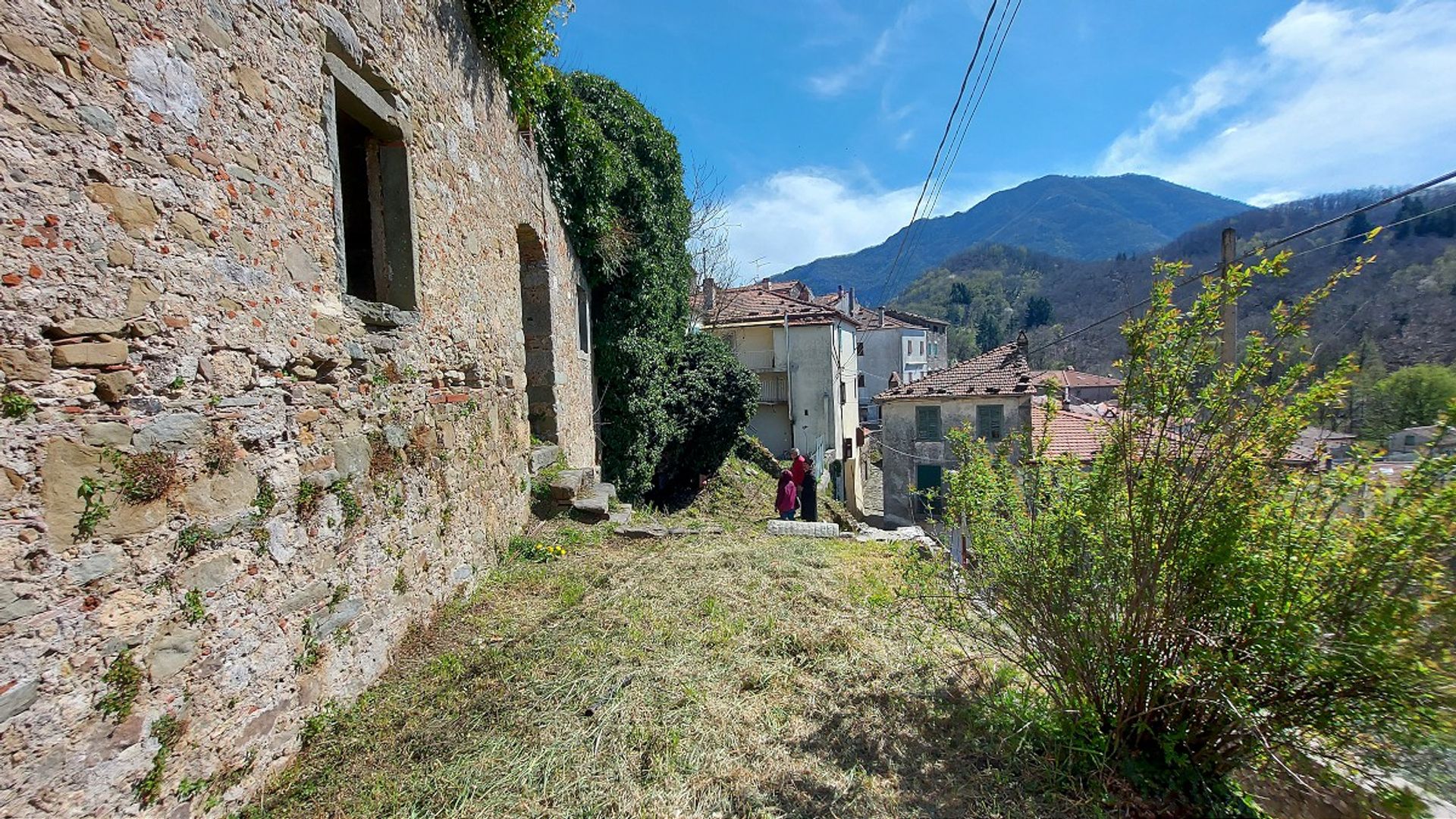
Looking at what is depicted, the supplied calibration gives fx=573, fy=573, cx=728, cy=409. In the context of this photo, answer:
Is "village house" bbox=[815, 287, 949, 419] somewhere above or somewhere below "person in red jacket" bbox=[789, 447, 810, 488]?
above

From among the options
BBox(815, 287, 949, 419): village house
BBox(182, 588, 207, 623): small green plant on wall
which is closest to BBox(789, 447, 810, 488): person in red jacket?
BBox(182, 588, 207, 623): small green plant on wall

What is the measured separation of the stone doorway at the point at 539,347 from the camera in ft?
23.0

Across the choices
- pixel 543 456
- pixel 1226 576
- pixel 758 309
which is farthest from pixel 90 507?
pixel 758 309

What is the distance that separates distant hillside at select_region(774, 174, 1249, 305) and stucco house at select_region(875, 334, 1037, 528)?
65.1m

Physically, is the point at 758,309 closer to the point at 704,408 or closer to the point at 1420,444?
the point at 704,408

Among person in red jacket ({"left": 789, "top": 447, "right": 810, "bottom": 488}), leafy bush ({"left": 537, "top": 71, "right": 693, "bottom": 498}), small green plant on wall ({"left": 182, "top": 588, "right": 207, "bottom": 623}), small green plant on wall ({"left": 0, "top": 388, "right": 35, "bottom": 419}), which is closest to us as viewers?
small green plant on wall ({"left": 0, "top": 388, "right": 35, "bottom": 419})

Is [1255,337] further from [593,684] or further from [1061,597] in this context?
[593,684]

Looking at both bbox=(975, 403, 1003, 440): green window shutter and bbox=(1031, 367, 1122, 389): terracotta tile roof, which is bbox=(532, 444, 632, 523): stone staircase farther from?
bbox=(975, 403, 1003, 440): green window shutter

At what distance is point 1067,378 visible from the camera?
14.4 meters

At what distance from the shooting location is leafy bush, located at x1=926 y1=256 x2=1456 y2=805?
7.08ft

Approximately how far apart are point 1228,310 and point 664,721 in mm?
3958

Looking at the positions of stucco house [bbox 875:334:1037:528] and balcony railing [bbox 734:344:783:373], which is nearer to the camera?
stucco house [bbox 875:334:1037:528]

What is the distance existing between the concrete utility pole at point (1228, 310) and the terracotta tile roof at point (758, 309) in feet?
43.6

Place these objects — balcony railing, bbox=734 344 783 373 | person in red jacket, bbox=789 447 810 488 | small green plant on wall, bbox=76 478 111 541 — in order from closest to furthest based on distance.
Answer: small green plant on wall, bbox=76 478 111 541, person in red jacket, bbox=789 447 810 488, balcony railing, bbox=734 344 783 373
